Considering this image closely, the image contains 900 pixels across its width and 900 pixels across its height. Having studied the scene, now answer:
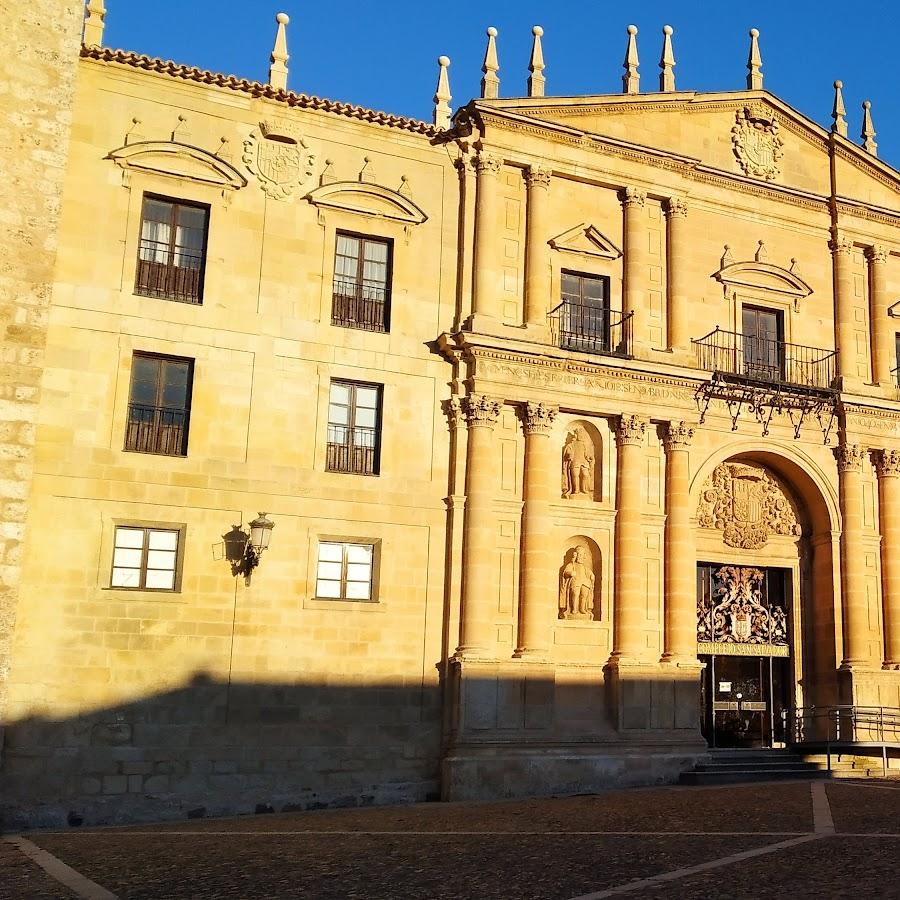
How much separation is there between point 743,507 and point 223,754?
12425 mm

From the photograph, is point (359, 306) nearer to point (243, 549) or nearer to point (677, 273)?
point (243, 549)

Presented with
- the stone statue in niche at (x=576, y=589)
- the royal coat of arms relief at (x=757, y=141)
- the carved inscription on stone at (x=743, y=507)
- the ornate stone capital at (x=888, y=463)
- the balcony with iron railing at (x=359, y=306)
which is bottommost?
the stone statue in niche at (x=576, y=589)

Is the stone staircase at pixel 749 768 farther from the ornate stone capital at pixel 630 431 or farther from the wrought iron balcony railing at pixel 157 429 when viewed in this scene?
the wrought iron balcony railing at pixel 157 429

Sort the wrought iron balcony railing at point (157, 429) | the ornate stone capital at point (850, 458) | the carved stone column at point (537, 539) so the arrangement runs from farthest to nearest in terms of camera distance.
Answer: the ornate stone capital at point (850, 458) → the carved stone column at point (537, 539) → the wrought iron balcony railing at point (157, 429)

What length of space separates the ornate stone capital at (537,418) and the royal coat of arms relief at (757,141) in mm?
8126

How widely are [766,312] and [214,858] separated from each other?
17868mm

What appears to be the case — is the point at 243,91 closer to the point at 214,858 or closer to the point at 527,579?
the point at 527,579

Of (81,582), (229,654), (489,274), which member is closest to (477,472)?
(489,274)

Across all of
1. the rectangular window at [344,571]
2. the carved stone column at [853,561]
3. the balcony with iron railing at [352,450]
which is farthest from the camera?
the carved stone column at [853,561]

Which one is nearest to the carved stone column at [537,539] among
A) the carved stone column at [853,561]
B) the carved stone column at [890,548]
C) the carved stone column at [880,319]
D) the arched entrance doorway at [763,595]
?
the arched entrance doorway at [763,595]

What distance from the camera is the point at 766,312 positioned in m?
25.3

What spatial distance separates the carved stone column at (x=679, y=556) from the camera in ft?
72.8

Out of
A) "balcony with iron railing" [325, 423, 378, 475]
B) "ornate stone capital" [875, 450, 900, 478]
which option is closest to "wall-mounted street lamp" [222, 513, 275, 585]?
"balcony with iron railing" [325, 423, 378, 475]

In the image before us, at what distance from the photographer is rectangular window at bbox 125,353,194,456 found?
1950 centimetres
